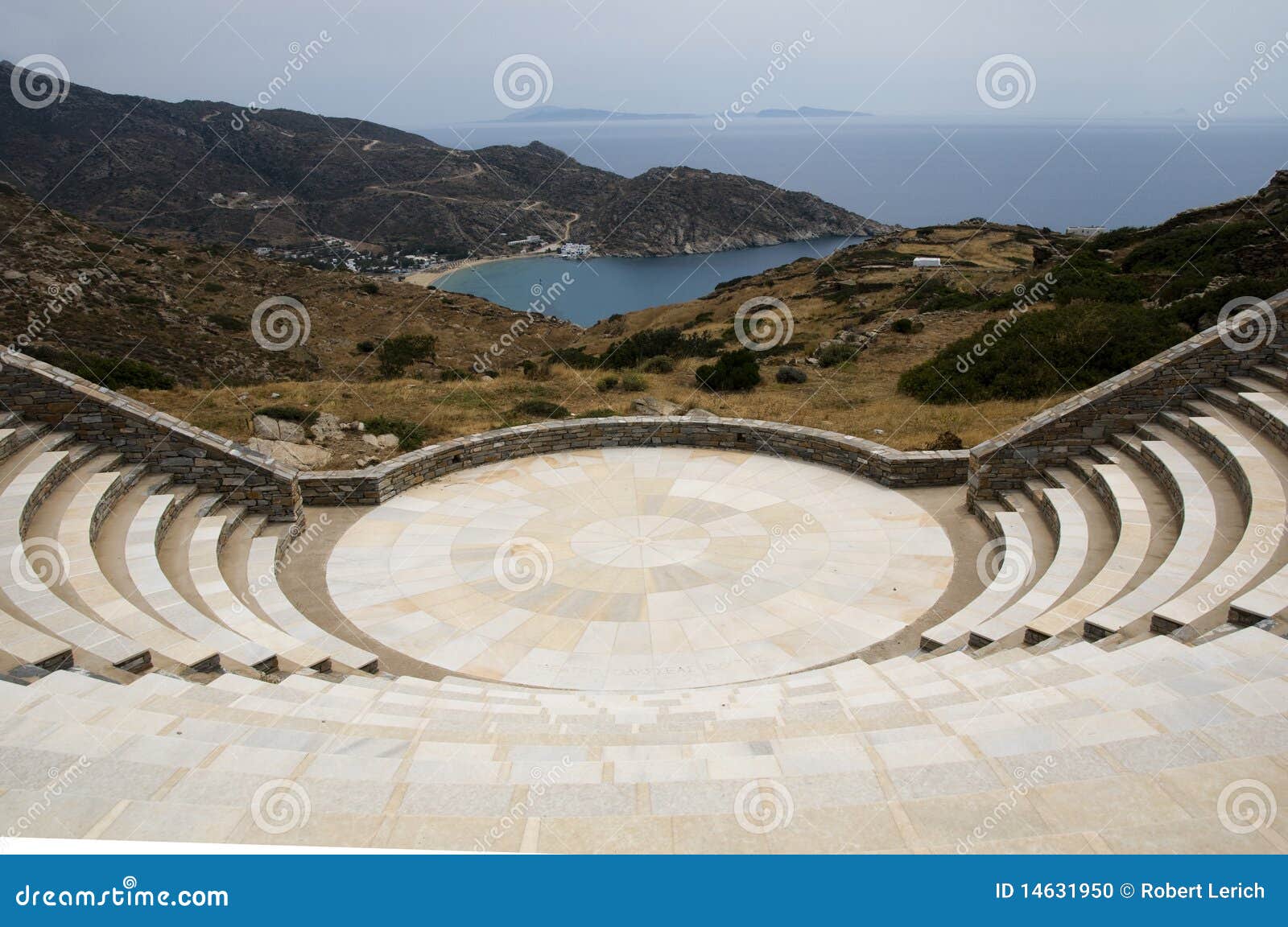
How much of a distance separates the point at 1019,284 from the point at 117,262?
4716 cm

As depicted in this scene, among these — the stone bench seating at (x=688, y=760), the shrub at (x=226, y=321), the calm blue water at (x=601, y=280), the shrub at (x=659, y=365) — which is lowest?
the stone bench seating at (x=688, y=760)

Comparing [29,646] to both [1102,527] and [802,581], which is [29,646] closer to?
[802,581]

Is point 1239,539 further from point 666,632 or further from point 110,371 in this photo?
point 110,371

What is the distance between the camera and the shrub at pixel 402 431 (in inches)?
666

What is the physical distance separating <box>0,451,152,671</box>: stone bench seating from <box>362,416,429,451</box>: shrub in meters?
6.73

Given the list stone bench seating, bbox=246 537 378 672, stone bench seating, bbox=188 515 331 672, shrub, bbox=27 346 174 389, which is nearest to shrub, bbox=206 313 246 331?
shrub, bbox=27 346 174 389

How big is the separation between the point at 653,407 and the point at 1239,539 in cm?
1273

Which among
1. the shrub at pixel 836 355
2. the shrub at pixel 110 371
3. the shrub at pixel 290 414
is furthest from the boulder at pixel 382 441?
the shrub at pixel 836 355

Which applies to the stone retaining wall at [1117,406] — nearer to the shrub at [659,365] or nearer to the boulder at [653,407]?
the boulder at [653,407]

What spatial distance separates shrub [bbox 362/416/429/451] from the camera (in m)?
16.9

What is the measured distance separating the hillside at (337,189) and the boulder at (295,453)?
2493 inches

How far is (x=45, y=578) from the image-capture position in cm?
810

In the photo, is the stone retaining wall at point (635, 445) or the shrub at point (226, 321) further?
the shrub at point (226, 321)

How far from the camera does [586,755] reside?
5.05 m
